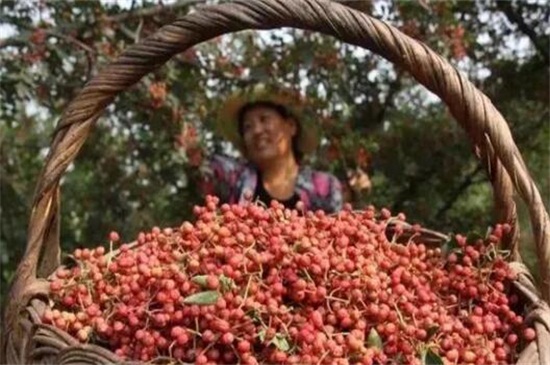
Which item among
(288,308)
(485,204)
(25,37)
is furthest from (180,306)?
(485,204)

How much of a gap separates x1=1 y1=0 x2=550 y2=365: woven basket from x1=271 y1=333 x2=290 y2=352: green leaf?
0.19 m

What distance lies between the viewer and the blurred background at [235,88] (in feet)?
9.36

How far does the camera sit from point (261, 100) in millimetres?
2412

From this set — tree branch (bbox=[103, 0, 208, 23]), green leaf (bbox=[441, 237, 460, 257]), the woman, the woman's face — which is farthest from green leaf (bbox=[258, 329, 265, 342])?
tree branch (bbox=[103, 0, 208, 23])

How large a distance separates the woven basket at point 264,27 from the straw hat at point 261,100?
1408 mm

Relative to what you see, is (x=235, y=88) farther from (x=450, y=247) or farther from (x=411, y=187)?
(x=450, y=247)

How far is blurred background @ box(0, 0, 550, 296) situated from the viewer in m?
2.85

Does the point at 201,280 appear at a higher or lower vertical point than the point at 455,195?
higher

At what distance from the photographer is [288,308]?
870 millimetres

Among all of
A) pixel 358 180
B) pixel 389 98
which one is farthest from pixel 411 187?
pixel 358 180

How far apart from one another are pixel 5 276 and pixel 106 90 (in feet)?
11.2

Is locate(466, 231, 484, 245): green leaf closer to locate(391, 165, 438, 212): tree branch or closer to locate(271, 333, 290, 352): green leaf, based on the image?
locate(271, 333, 290, 352): green leaf

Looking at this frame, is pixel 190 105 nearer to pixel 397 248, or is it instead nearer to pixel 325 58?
pixel 325 58

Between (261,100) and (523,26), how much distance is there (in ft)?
5.16
